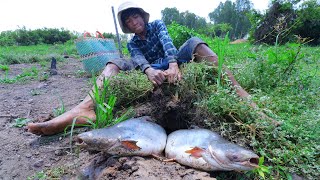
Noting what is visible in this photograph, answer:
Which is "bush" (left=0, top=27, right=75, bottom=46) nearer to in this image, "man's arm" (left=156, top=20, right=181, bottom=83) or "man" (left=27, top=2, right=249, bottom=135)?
"man" (left=27, top=2, right=249, bottom=135)

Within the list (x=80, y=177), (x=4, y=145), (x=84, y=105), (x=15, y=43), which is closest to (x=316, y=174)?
(x=80, y=177)

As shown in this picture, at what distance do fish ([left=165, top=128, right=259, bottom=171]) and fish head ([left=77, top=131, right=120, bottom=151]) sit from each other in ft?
1.48

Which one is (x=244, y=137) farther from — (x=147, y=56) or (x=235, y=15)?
(x=235, y=15)

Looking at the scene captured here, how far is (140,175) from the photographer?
1561 millimetres

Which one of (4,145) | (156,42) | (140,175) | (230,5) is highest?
(230,5)

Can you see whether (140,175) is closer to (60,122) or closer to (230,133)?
(230,133)

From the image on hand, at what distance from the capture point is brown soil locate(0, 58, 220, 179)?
5.36 ft

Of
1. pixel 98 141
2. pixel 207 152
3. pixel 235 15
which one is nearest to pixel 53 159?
pixel 98 141

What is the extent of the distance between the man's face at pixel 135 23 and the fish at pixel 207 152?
1646 mm

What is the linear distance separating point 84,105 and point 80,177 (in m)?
1.02

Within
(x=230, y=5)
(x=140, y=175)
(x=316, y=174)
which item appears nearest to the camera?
(x=140, y=175)

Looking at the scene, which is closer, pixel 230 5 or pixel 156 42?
pixel 156 42

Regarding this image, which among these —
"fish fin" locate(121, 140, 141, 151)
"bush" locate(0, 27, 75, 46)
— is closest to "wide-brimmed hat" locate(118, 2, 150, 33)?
"fish fin" locate(121, 140, 141, 151)

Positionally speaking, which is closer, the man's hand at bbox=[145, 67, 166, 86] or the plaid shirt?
the man's hand at bbox=[145, 67, 166, 86]
